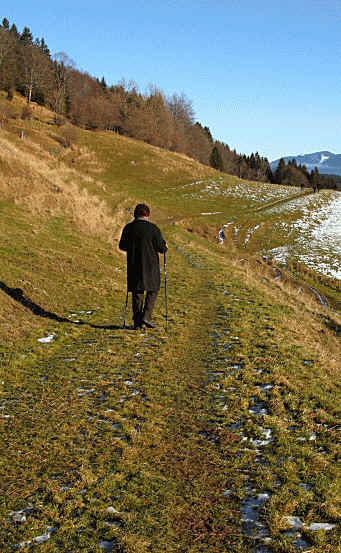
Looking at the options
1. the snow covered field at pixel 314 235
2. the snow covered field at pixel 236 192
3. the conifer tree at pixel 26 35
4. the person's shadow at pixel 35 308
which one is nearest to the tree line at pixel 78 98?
the conifer tree at pixel 26 35

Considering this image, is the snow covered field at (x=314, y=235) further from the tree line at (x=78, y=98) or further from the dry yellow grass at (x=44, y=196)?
the tree line at (x=78, y=98)

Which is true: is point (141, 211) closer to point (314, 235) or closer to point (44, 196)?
point (44, 196)

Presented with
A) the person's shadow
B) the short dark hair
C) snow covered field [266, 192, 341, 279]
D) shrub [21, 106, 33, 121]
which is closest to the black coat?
the short dark hair

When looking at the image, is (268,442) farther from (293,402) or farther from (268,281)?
(268,281)

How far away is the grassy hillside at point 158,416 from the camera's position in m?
4.07

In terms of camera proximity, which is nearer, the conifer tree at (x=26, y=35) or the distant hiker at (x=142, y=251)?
the distant hiker at (x=142, y=251)

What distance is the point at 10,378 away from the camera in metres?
7.44

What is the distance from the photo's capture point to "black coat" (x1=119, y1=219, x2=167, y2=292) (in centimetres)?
979

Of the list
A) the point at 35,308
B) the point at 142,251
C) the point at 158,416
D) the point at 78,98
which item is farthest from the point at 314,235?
the point at 78,98

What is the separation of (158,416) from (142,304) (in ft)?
14.5

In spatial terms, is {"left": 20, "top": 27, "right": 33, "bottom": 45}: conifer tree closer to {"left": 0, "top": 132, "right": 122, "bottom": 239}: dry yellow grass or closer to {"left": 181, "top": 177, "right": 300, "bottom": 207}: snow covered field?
{"left": 181, "top": 177, "right": 300, "bottom": 207}: snow covered field

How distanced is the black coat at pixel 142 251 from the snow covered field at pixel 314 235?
942 inches

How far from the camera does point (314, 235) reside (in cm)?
4347

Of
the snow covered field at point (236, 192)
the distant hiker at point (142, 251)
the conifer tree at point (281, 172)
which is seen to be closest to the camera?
the distant hiker at point (142, 251)
